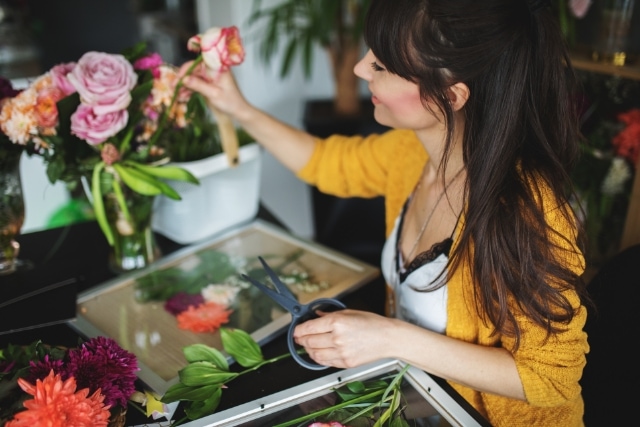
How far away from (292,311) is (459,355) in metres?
0.26

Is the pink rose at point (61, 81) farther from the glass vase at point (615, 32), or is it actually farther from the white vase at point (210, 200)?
the glass vase at point (615, 32)

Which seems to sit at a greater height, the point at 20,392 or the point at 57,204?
the point at 20,392

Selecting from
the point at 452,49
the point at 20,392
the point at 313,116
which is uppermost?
the point at 452,49

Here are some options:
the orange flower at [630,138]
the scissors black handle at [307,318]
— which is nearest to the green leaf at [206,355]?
the scissors black handle at [307,318]

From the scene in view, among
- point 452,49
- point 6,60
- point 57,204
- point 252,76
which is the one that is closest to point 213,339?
point 452,49

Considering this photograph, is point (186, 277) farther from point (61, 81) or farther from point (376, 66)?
point (376, 66)

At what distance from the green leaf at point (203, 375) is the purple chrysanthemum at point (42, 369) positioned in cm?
17

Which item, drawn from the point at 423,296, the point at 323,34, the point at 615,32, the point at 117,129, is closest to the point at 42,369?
the point at 117,129

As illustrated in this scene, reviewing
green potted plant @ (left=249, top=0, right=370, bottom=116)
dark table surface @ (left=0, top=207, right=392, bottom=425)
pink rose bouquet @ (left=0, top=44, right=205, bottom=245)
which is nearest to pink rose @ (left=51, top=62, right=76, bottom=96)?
pink rose bouquet @ (left=0, top=44, right=205, bottom=245)

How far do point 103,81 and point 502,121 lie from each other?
2.08 ft

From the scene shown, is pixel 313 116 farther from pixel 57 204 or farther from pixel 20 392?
pixel 20 392

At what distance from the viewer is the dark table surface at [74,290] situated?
86cm

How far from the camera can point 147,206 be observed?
3.72ft

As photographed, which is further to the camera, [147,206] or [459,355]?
[147,206]
